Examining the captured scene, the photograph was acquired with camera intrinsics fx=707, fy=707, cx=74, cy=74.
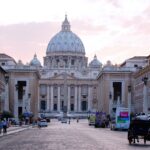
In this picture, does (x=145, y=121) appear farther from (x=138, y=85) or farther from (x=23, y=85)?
(x=23, y=85)

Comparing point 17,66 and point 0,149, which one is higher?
point 17,66

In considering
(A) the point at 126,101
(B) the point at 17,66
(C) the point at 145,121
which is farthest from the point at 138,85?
(C) the point at 145,121

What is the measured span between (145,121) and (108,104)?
114551 mm

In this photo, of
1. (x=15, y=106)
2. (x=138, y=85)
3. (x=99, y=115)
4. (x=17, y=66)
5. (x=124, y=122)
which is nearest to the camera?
(x=124, y=122)

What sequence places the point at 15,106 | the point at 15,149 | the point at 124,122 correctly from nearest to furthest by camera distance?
1. the point at 15,149
2. the point at 124,122
3. the point at 15,106

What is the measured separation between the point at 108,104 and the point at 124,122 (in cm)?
7660

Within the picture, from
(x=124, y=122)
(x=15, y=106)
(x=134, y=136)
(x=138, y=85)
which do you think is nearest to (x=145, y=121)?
(x=134, y=136)

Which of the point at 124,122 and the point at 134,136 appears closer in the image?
the point at 134,136

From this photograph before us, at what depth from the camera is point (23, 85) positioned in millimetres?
159000

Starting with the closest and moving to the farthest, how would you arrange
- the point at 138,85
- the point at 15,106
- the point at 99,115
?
1. the point at 99,115
2. the point at 138,85
3. the point at 15,106

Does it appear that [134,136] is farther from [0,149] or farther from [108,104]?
[108,104]

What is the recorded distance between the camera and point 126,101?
15388 centimetres

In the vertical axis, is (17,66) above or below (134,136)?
above

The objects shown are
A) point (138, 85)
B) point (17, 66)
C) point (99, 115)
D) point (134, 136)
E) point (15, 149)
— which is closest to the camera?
point (15, 149)
